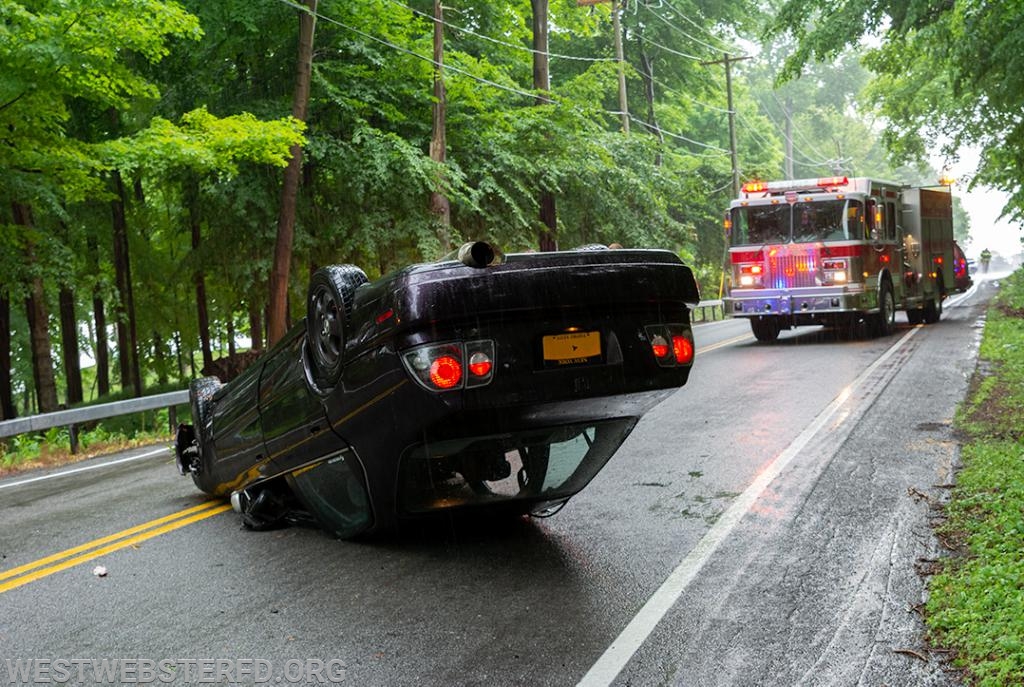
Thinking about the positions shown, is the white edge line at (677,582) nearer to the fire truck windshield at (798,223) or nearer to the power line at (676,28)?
the fire truck windshield at (798,223)

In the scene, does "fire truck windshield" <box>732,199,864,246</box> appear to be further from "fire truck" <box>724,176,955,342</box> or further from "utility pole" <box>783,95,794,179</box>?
"utility pole" <box>783,95,794,179</box>

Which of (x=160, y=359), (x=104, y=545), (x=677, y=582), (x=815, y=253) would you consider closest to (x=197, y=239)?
(x=160, y=359)

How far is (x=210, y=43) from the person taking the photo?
19.9 metres

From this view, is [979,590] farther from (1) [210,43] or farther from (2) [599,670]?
(1) [210,43]

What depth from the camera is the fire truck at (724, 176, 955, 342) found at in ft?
65.1

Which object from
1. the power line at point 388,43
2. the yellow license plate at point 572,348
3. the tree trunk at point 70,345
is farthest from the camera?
the tree trunk at point 70,345

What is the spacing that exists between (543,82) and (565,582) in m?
24.3

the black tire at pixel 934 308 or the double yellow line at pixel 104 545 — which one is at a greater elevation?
the black tire at pixel 934 308

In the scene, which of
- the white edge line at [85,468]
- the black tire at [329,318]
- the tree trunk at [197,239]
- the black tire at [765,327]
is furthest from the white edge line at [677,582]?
the tree trunk at [197,239]

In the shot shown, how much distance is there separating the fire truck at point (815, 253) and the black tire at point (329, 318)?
15.6 metres

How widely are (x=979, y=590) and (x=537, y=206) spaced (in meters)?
21.9

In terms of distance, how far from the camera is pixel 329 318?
570cm

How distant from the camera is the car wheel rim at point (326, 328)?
5625 mm

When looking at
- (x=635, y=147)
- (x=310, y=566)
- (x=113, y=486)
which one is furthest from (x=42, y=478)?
(x=635, y=147)
